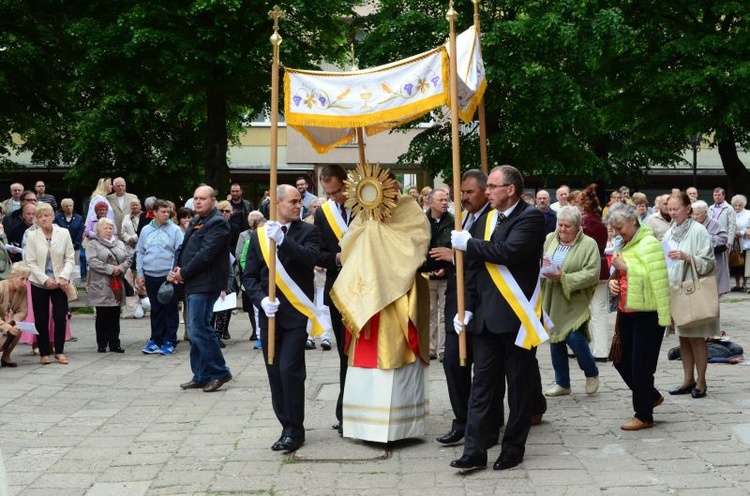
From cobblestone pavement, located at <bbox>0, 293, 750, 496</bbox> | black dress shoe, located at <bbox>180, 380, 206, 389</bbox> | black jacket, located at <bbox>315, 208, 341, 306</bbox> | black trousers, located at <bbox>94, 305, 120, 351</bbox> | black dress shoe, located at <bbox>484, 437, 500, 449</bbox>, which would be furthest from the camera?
black trousers, located at <bbox>94, 305, 120, 351</bbox>

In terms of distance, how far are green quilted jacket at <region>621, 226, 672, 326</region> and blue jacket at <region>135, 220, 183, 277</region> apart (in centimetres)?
693

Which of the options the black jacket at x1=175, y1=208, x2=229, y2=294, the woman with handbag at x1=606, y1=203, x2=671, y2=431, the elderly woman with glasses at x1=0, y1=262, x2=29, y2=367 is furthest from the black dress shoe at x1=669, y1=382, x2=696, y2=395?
the elderly woman with glasses at x1=0, y1=262, x2=29, y2=367

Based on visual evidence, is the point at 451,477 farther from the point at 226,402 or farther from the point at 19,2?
the point at 19,2

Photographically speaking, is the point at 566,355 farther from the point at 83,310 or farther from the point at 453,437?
the point at 83,310

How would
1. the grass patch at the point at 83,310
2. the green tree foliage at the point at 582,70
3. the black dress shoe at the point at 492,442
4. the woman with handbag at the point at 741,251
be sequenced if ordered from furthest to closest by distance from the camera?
the green tree foliage at the point at 582,70
the woman with handbag at the point at 741,251
the grass patch at the point at 83,310
the black dress shoe at the point at 492,442

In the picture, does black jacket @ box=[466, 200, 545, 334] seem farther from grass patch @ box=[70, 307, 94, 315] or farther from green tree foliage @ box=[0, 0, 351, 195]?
green tree foliage @ box=[0, 0, 351, 195]

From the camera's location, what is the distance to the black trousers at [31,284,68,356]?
13.0 metres

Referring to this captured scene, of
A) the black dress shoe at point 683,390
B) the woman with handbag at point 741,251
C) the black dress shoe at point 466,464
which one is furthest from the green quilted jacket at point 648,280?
the woman with handbag at point 741,251

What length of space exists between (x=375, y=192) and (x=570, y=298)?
8.55ft

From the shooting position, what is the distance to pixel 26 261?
13.0 m

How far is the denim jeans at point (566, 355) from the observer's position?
10.0m

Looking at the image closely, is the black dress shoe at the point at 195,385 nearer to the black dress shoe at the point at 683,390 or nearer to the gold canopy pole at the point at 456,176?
the gold canopy pole at the point at 456,176

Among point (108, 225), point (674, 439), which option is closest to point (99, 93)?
point (108, 225)

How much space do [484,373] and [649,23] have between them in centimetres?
2347
